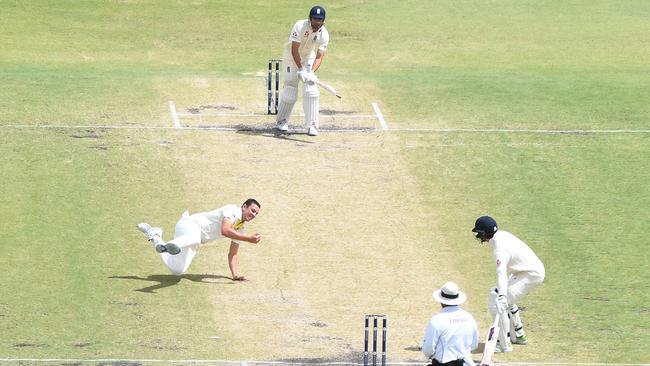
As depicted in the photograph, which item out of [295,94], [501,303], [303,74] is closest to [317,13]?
[303,74]

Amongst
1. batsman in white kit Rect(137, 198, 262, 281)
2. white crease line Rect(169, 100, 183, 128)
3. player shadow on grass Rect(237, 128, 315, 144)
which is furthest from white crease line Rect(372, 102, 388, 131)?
batsman in white kit Rect(137, 198, 262, 281)

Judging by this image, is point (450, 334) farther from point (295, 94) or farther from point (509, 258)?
point (295, 94)

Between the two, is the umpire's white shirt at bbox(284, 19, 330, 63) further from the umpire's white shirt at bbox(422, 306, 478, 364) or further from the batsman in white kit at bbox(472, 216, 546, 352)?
the umpire's white shirt at bbox(422, 306, 478, 364)

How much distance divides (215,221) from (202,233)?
0.30 m

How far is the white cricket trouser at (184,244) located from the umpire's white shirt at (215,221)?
0.09m

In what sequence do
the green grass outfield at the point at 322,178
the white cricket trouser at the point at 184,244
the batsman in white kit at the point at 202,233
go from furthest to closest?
the white cricket trouser at the point at 184,244 → the batsman in white kit at the point at 202,233 → the green grass outfield at the point at 322,178

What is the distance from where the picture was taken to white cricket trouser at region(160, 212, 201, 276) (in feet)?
72.6

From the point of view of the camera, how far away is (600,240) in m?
24.7

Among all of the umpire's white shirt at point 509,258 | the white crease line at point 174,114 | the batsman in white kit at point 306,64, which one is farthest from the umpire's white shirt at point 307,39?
the umpire's white shirt at point 509,258

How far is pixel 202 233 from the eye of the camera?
22.3 metres

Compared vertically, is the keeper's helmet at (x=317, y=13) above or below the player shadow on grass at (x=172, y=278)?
above

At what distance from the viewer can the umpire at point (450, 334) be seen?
17250 millimetres

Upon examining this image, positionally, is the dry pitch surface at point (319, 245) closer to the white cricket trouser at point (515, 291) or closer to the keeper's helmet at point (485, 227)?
the white cricket trouser at point (515, 291)

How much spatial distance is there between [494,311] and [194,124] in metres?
11.4
